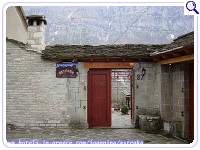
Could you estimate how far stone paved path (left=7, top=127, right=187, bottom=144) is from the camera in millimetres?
8250

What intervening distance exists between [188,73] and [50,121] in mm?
5474

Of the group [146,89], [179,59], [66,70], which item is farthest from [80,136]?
[179,59]

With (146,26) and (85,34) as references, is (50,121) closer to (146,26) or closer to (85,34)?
(85,34)

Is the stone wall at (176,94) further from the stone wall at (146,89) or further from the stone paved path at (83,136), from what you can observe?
the stone paved path at (83,136)

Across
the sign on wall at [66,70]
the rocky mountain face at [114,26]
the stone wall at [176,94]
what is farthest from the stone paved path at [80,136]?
the rocky mountain face at [114,26]

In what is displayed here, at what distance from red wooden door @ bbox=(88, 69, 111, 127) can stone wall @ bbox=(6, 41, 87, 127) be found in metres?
0.34

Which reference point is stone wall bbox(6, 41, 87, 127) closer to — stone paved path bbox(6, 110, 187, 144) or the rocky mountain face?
stone paved path bbox(6, 110, 187, 144)

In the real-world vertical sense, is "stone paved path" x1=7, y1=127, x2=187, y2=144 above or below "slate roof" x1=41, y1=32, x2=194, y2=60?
below

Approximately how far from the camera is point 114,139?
8.45 meters

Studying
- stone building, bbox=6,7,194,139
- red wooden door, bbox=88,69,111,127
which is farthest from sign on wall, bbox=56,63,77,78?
red wooden door, bbox=88,69,111,127

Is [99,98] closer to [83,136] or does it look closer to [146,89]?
[146,89]

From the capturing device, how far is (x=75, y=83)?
1049cm

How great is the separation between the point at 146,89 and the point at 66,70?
328 centimetres
